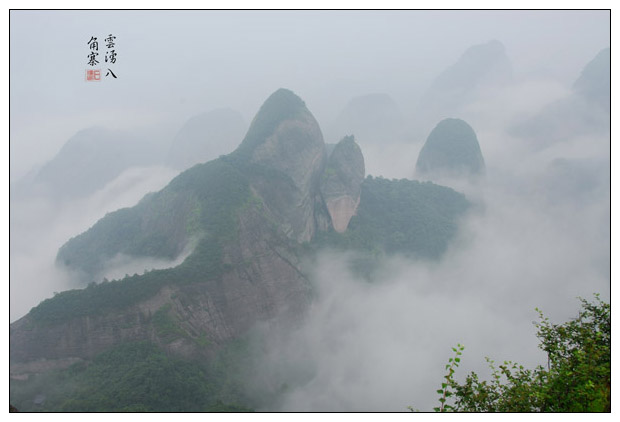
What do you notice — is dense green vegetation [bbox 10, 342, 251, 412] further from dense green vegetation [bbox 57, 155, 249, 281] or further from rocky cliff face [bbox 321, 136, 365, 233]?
rocky cliff face [bbox 321, 136, 365, 233]

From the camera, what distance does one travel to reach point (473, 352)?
36.5 meters

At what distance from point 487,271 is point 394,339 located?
20.0 meters

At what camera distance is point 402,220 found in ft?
169

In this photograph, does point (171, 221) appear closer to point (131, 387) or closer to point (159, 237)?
point (159, 237)

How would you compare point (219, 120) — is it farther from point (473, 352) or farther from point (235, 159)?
point (473, 352)

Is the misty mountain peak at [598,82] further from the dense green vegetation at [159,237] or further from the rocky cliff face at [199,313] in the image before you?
the rocky cliff face at [199,313]

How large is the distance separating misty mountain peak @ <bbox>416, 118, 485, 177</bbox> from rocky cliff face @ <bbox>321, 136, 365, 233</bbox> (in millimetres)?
22735

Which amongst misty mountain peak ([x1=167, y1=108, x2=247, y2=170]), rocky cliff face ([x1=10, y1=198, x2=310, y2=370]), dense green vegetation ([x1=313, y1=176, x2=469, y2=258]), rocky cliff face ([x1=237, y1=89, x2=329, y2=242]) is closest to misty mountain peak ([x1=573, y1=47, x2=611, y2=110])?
dense green vegetation ([x1=313, y1=176, x2=469, y2=258])

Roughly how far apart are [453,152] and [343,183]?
88.5ft

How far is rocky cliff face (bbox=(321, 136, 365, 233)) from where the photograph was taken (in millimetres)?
45750

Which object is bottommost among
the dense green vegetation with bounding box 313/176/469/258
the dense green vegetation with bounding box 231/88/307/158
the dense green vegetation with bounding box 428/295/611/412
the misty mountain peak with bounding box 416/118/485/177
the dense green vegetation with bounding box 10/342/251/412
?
the dense green vegetation with bounding box 428/295/611/412

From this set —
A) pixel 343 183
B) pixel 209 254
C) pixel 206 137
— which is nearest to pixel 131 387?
pixel 209 254

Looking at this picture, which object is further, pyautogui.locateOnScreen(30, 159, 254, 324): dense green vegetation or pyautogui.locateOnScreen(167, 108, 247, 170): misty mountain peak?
pyautogui.locateOnScreen(167, 108, 247, 170): misty mountain peak

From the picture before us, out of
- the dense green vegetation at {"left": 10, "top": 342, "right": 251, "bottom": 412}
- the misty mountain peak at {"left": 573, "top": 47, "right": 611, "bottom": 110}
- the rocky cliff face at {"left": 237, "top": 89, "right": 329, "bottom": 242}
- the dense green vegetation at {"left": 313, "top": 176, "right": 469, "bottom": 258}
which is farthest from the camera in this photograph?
the misty mountain peak at {"left": 573, "top": 47, "right": 611, "bottom": 110}
